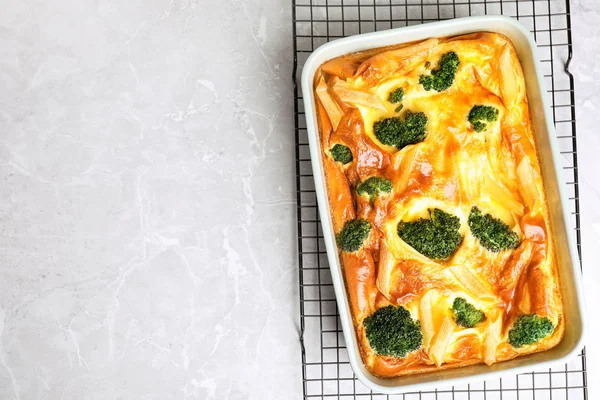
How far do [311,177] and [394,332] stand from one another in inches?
24.3

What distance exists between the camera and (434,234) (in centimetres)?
190

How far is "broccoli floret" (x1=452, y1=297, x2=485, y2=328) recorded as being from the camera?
1.90m

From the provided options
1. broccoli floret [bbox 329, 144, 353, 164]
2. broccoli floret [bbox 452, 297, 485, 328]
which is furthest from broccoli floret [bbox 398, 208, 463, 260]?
broccoli floret [bbox 329, 144, 353, 164]

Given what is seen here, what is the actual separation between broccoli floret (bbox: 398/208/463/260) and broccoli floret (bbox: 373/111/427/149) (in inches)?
8.8

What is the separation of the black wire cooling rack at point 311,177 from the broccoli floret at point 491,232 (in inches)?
16.7

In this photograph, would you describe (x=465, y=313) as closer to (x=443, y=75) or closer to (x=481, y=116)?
(x=481, y=116)

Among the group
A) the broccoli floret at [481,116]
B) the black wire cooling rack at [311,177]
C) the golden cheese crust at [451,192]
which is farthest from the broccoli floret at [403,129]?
the black wire cooling rack at [311,177]

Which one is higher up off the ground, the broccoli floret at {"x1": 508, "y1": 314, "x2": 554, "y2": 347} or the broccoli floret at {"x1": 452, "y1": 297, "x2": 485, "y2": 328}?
the broccoli floret at {"x1": 452, "y1": 297, "x2": 485, "y2": 328}

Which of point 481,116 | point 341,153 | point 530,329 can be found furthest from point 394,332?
point 481,116

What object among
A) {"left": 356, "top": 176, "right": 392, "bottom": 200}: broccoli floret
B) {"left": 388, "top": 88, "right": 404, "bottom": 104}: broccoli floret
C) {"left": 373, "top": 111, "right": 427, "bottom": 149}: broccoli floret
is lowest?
{"left": 356, "top": 176, "right": 392, "bottom": 200}: broccoli floret

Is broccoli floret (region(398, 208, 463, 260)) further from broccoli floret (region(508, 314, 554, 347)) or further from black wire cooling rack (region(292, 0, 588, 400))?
black wire cooling rack (region(292, 0, 588, 400))

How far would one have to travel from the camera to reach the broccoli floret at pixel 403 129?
1903mm

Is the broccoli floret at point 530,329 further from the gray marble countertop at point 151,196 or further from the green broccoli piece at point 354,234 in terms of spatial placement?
the gray marble countertop at point 151,196

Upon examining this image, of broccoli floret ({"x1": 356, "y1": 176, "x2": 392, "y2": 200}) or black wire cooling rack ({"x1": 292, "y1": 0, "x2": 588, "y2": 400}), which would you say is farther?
black wire cooling rack ({"x1": 292, "y1": 0, "x2": 588, "y2": 400})
